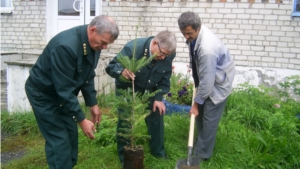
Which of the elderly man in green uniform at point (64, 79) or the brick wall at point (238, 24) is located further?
the brick wall at point (238, 24)

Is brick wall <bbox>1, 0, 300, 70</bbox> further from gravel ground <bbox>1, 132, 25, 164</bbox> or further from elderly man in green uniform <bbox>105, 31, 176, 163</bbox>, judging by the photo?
gravel ground <bbox>1, 132, 25, 164</bbox>

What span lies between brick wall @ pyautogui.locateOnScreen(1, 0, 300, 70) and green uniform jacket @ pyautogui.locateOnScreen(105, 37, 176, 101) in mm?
3789

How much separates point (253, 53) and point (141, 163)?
14.6 feet

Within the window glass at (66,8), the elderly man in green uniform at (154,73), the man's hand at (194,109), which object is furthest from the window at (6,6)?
the man's hand at (194,109)

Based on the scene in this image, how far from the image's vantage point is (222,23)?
6824 mm

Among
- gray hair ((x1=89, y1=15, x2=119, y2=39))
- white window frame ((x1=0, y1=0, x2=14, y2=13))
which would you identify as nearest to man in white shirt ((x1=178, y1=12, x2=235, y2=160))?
gray hair ((x1=89, y1=15, x2=119, y2=39))

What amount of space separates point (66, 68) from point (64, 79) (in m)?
0.09

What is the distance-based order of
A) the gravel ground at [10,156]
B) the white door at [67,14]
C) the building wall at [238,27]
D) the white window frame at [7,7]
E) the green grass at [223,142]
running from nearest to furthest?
the green grass at [223,142] < the gravel ground at [10,156] < the building wall at [238,27] < the white door at [67,14] < the white window frame at [7,7]

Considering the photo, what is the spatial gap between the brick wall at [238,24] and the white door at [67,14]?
60 centimetres

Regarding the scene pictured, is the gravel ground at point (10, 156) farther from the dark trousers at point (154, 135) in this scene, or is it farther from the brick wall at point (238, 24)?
the brick wall at point (238, 24)

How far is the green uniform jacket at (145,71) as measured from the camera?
328 centimetres

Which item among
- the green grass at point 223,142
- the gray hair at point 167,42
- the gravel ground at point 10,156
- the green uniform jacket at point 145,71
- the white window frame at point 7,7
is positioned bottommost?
the gravel ground at point 10,156

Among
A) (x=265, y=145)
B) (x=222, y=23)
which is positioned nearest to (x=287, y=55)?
(x=222, y=23)

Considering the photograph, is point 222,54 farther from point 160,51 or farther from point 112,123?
point 112,123
